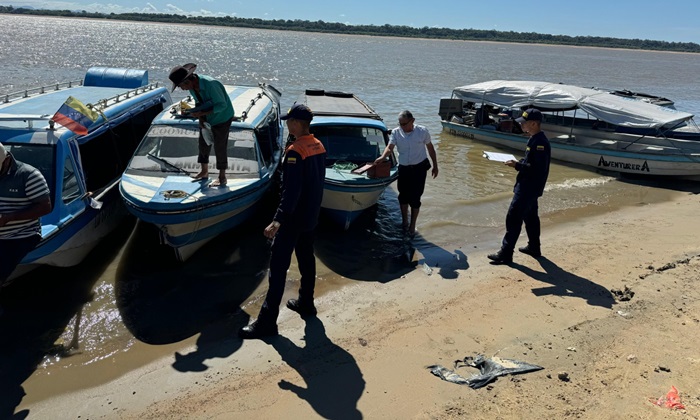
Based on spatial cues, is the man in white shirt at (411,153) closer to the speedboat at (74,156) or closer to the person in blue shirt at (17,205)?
the speedboat at (74,156)

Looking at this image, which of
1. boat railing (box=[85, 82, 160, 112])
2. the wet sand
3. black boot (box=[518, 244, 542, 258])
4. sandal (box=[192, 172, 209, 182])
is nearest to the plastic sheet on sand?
the wet sand

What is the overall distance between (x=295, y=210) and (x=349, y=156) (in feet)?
17.0

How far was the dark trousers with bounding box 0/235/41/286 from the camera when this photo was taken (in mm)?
5066

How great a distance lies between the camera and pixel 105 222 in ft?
27.6

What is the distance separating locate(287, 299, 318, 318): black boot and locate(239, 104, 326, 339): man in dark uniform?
447 mm

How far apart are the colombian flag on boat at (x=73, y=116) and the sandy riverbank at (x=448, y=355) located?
12.3 feet

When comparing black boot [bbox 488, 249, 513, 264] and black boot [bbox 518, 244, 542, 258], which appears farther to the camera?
black boot [bbox 518, 244, 542, 258]

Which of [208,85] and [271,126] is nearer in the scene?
[208,85]

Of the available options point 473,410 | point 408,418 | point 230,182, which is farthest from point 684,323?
point 230,182

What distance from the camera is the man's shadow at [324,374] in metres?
4.76

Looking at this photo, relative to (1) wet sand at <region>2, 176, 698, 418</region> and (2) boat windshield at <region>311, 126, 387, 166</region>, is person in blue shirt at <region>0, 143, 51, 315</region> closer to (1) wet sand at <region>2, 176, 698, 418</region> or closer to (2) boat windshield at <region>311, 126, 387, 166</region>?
(1) wet sand at <region>2, 176, 698, 418</region>

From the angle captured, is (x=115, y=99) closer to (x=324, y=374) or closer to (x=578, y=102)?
(x=324, y=374)

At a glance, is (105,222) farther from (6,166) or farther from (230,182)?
(6,166)

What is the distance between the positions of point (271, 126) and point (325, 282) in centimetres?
431
